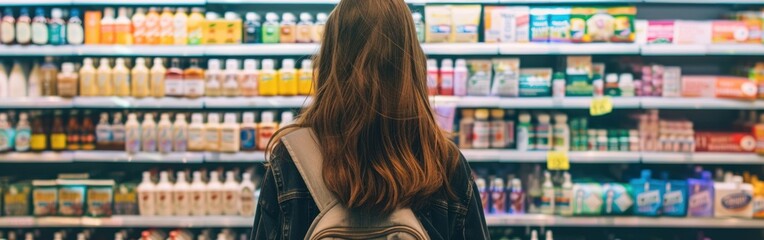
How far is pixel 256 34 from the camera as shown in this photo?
369 centimetres

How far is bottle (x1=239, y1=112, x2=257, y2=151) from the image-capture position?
3.69 meters

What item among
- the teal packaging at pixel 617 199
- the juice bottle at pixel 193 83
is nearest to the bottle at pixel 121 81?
the juice bottle at pixel 193 83

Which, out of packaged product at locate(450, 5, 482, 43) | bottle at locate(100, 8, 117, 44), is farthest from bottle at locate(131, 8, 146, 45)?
packaged product at locate(450, 5, 482, 43)

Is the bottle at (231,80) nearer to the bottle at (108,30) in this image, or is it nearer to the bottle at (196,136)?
the bottle at (196,136)

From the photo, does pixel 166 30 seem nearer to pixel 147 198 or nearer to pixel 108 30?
pixel 108 30

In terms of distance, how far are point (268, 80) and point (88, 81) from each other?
972 millimetres

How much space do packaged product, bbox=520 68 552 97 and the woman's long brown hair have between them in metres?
2.34

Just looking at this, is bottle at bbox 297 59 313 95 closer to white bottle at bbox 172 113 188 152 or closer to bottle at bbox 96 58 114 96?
white bottle at bbox 172 113 188 152

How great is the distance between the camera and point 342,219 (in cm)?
142

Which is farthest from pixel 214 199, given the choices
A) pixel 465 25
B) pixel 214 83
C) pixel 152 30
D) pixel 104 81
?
pixel 465 25

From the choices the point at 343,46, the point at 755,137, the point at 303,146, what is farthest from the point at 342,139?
the point at 755,137

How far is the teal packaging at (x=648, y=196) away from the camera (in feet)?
12.0

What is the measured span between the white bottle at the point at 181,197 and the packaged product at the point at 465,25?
1640 millimetres

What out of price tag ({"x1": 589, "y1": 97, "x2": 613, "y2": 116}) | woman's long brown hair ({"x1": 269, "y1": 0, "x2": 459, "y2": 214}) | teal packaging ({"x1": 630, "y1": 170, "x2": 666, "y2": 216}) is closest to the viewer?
woman's long brown hair ({"x1": 269, "y1": 0, "x2": 459, "y2": 214})
